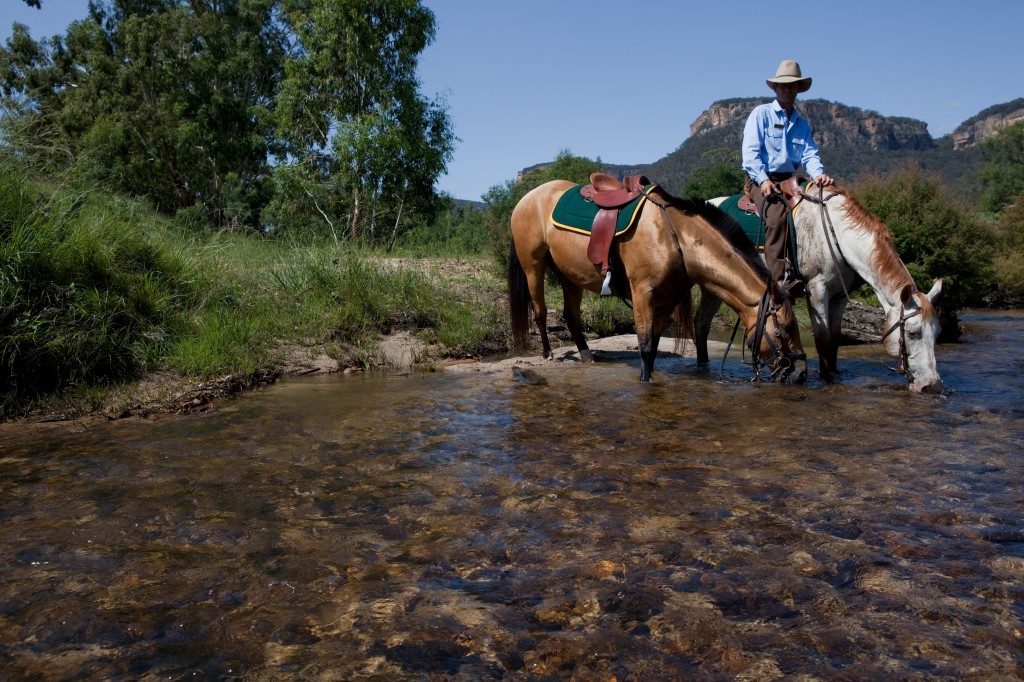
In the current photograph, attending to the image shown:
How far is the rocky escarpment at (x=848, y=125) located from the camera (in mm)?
112688

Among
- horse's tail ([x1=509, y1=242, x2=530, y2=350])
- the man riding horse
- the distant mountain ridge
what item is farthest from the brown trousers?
the distant mountain ridge

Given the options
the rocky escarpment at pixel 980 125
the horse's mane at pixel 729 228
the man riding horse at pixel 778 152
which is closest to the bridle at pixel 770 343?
the horse's mane at pixel 729 228

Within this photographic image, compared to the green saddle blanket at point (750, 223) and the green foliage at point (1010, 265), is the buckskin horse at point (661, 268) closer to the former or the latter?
the green saddle blanket at point (750, 223)

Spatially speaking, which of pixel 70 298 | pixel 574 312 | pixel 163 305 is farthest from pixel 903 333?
pixel 70 298

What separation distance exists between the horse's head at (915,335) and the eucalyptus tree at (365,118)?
1728cm

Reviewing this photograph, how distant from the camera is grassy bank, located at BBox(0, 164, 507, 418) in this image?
5.69 metres

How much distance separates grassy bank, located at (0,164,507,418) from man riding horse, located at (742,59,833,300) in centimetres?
374

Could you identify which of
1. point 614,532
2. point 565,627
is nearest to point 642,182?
point 614,532

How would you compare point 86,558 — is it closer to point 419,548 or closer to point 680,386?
point 419,548

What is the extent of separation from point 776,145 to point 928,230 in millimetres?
5600

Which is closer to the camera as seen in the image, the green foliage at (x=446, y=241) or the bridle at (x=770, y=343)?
the bridle at (x=770, y=343)

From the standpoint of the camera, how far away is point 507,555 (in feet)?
9.36

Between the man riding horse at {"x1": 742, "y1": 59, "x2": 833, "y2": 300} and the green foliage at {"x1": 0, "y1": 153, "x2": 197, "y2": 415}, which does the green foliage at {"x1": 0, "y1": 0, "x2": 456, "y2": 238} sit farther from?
the man riding horse at {"x1": 742, "y1": 59, "x2": 833, "y2": 300}

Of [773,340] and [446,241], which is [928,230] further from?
[446,241]
